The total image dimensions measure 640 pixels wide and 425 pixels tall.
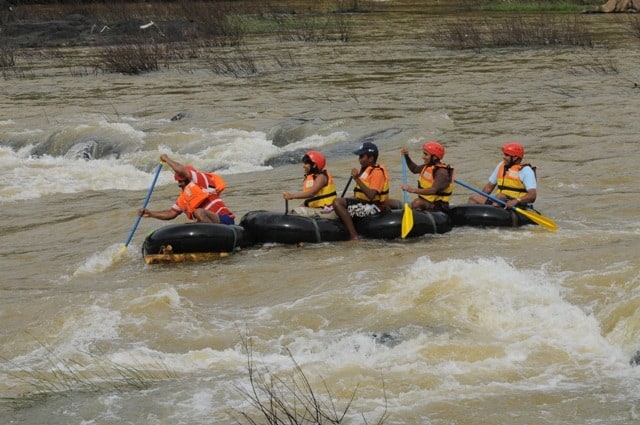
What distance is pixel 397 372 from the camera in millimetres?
6891

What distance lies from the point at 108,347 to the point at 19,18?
29714 millimetres

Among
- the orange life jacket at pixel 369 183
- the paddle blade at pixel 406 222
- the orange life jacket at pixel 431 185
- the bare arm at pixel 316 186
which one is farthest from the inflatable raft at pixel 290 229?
the orange life jacket at pixel 431 185

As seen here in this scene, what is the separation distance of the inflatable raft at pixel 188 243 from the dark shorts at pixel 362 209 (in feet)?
4.17

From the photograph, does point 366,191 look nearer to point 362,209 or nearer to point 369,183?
point 369,183

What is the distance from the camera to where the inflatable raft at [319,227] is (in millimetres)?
10414

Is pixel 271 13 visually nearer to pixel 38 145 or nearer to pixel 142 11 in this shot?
pixel 142 11

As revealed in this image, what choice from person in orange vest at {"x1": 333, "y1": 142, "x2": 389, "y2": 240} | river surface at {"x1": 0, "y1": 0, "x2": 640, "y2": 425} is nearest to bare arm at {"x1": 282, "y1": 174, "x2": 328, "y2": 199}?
person in orange vest at {"x1": 333, "y1": 142, "x2": 389, "y2": 240}

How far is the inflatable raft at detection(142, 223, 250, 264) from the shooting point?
10.1 m

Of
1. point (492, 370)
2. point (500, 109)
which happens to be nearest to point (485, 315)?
point (492, 370)

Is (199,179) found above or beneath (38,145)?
above

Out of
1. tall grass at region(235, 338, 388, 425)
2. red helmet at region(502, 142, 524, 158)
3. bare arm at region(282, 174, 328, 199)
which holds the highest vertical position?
red helmet at region(502, 142, 524, 158)

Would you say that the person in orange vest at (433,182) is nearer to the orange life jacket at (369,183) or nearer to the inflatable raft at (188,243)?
the orange life jacket at (369,183)

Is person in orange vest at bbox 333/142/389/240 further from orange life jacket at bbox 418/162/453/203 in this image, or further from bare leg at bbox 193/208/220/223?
bare leg at bbox 193/208/220/223

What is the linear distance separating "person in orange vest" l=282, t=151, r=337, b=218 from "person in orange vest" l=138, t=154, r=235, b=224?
75cm
